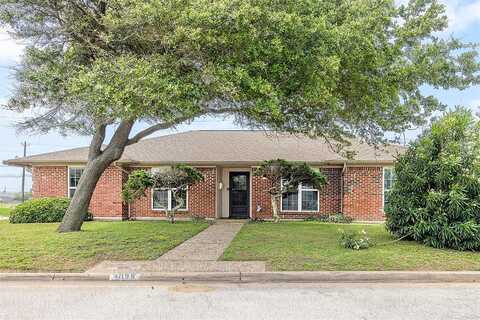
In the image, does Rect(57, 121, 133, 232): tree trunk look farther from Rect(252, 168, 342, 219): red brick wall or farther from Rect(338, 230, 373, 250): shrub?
Rect(252, 168, 342, 219): red brick wall

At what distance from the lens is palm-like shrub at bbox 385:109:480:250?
998cm

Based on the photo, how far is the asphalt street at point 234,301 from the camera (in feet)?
19.5

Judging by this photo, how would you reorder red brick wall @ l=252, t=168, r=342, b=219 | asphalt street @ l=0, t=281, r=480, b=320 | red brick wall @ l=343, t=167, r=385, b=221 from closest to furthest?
asphalt street @ l=0, t=281, r=480, b=320, red brick wall @ l=343, t=167, r=385, b=221, red brick wall @ l=252, t=168, r=342, b=219

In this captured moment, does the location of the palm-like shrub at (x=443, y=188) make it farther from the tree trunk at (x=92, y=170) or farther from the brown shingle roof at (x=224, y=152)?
the tree trunk at (x=92, y=170)

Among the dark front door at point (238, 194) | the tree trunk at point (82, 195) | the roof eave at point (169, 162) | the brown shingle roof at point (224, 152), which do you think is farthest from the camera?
the dark front door at point (238, 194)

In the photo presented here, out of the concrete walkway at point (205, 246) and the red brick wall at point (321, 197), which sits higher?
the red brick wall at point (321, 197)

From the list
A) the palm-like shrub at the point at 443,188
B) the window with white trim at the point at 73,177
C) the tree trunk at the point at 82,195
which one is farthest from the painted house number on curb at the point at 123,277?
the window with white trim at the point at 73,177

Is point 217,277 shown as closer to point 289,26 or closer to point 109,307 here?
point 109,307

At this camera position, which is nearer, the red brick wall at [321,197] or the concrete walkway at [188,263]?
the concrete walkway at [188,263]

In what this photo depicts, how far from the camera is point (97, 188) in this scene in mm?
20125

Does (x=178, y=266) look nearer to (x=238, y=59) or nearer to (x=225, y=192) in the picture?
(x=238, y=59)

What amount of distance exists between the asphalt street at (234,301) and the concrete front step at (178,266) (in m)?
0.58

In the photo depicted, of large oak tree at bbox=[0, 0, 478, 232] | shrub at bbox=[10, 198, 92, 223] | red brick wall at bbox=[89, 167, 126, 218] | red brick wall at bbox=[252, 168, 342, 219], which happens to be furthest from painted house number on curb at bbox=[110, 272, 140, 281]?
red brick wall at bbox=[89, 167, 126, 218]

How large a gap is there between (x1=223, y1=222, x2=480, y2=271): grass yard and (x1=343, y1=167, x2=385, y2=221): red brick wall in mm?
6872
